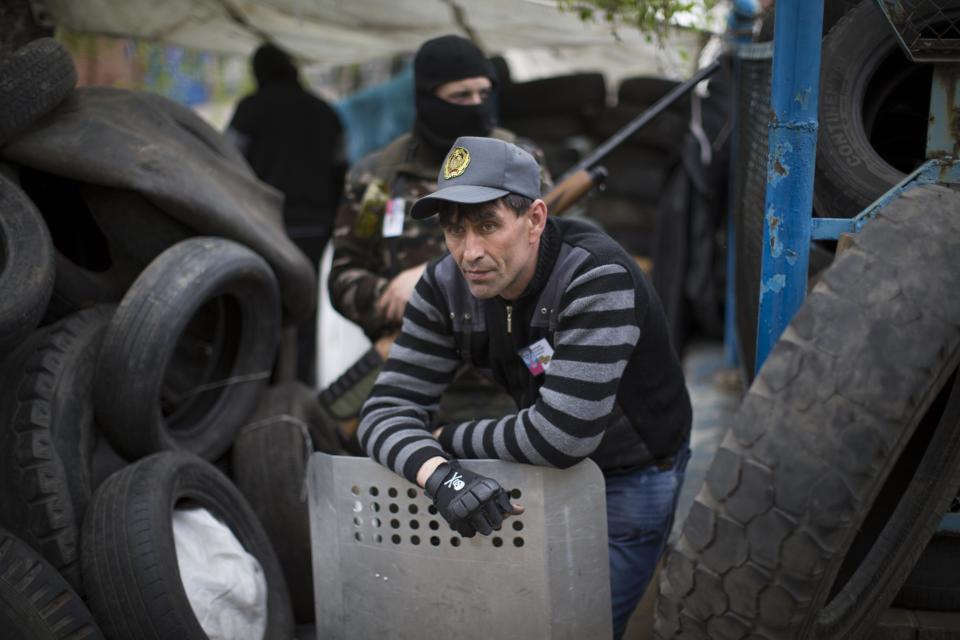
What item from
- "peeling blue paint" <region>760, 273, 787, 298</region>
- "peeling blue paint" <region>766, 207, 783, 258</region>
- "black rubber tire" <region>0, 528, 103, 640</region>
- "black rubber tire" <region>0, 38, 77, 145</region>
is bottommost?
"black rubber tire" <region>0, 528, 103, 640</region>

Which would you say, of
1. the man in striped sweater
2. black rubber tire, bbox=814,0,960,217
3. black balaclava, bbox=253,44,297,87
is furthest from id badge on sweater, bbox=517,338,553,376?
black balaclava, bbox=253,44,297,87

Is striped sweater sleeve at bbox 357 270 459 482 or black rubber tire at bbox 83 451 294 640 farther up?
striped sweater sleeve at bbox 357 270 459 482

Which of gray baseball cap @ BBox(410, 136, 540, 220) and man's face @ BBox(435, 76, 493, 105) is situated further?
man's face @ BBox(435, 76, 493, 105)

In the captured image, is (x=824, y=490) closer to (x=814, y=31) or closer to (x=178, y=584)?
(x=814, y=31)

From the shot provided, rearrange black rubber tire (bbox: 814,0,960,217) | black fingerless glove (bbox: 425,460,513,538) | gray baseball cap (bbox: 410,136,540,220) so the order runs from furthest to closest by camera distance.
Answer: black rubber tire (bbox: 814,0,960,217) < gray baseball cap (bbox: 410,136,540,220) < black fingerless glove (bbox: 425,460,513,538)

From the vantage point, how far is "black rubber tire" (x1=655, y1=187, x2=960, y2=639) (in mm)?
1829

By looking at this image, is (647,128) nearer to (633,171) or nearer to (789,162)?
(633,171)

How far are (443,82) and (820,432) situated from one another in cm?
205

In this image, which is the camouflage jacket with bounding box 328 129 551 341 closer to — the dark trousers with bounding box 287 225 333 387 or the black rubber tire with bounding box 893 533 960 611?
the black rubber tire with bounding box 893 533 960 611

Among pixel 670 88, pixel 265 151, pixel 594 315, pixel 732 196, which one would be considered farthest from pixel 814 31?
pixel 670 88

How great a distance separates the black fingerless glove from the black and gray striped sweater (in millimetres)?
103

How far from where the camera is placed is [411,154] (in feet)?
11.5

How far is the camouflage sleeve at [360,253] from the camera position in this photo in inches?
136

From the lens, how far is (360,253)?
3566 mm
